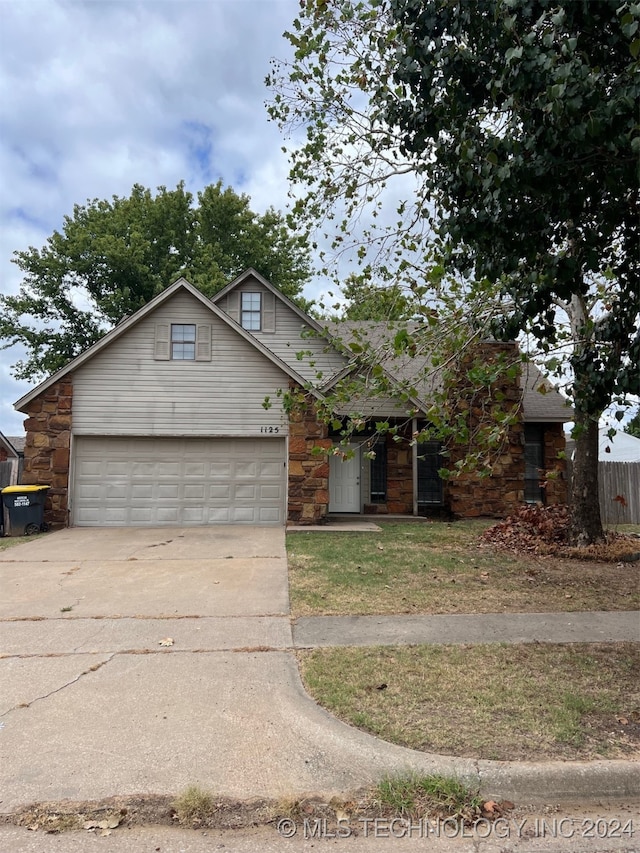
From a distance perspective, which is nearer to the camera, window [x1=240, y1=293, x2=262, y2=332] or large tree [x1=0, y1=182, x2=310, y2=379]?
window [x1=240, y1=293, x2=262, y2=332]

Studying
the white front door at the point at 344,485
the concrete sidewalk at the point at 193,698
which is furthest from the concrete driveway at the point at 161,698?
the white front door at the point at 344,485

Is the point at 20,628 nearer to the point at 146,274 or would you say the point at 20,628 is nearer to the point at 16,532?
the point at 16,532

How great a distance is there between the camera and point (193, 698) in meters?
4.30

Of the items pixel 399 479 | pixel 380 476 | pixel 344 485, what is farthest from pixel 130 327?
pixel 399 479

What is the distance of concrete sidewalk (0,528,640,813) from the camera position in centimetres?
323

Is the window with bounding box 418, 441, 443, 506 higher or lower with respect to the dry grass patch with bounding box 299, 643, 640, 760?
higher

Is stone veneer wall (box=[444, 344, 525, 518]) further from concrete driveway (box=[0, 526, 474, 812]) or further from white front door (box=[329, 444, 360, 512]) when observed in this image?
concrete driveway (box=[0, 526, 474, 812])

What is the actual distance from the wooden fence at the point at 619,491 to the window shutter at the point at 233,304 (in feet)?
37.4

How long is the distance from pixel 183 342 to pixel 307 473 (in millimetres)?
4414

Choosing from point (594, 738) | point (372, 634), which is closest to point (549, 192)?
point (594, 738)

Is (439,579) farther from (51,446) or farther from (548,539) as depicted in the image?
(51,446)

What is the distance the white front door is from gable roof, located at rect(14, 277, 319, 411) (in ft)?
10.6

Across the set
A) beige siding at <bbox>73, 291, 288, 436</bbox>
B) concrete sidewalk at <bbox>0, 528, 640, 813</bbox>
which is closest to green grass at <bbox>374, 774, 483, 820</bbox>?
concrete sidewalk at <bbox>0, 528, 640, 813</bbox>

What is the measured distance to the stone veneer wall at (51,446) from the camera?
13695mm
